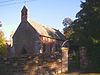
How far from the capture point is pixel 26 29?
207 ft

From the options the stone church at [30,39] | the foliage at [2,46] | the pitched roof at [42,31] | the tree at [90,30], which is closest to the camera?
the tree at [90,30]

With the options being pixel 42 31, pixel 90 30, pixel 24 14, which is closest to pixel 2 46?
pixel 24 14

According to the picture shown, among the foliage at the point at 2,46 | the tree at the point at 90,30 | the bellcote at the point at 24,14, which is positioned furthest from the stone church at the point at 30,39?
the tree at the point at 90,30

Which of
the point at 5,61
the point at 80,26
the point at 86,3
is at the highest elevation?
the point at 86,3

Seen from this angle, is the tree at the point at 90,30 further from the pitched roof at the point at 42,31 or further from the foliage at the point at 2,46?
the foliage at the point at 2,46

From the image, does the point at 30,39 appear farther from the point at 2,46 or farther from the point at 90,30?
the point at 90,30

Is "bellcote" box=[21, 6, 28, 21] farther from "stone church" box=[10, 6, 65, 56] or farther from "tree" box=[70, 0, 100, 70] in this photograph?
"tree" box=[70, 0, 100, 70]

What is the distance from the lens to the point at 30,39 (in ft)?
206

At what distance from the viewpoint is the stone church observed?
61156 millimetres

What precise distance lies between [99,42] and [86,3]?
722 cm

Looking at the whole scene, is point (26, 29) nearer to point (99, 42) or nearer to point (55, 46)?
point (55, 46)

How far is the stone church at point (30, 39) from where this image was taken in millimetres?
61156

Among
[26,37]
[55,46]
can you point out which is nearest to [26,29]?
[26,37]

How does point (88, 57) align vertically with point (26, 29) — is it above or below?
below
